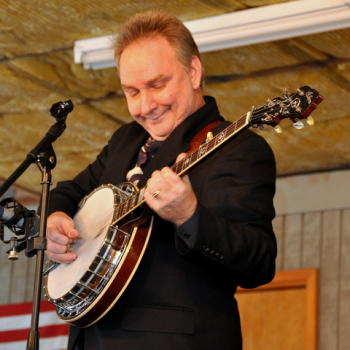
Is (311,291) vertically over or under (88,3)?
under

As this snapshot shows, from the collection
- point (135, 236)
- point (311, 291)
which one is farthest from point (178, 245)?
point (311, 291)

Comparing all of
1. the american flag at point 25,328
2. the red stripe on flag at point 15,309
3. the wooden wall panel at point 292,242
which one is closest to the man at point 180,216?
the wooden wall panel at point 292,242

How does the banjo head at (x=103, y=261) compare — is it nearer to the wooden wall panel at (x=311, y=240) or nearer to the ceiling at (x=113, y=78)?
the ceiling at (x=113, y=78)

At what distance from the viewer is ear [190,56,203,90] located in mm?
3139

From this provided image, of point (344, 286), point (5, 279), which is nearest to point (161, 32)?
point (344, 286)

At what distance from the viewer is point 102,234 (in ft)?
9.62

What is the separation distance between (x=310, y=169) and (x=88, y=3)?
Answer: 8.32ft

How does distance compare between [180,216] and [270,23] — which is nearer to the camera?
[180,216]

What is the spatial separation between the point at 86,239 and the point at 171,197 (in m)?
0.61

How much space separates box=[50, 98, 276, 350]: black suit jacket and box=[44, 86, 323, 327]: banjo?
0.04 m

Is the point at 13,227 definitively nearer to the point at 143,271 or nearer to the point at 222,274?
the point at 143,271

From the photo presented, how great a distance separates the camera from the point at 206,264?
2.77 meters

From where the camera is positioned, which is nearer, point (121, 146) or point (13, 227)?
point (13, 227)

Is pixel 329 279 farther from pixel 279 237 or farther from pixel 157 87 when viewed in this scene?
pixel 157 87
